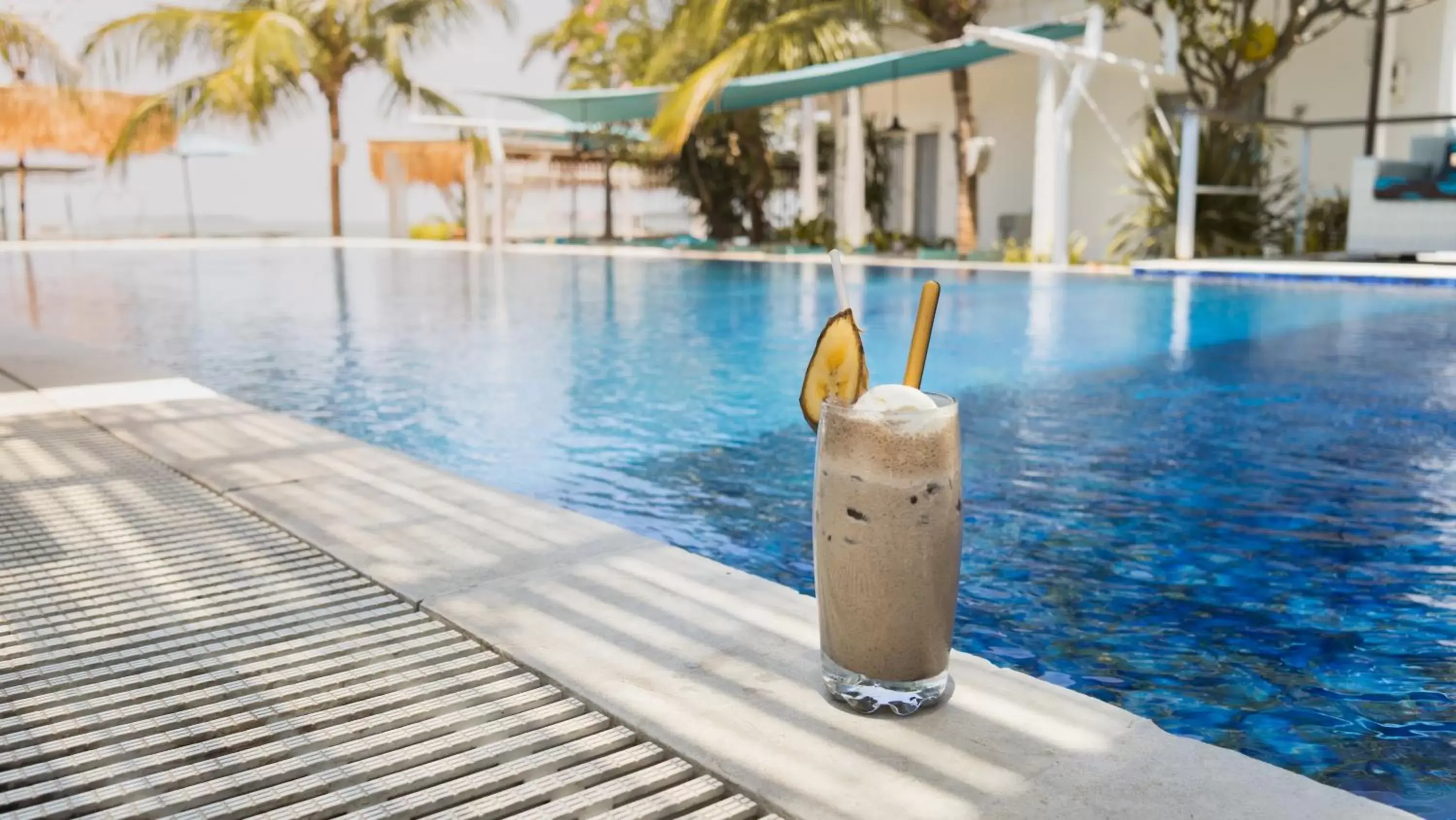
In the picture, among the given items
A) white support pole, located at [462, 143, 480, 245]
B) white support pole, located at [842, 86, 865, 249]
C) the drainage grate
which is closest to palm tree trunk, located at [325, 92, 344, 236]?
white support pole, located at [462, 143, 480, 245]

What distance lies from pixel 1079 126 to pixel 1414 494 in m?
13.8

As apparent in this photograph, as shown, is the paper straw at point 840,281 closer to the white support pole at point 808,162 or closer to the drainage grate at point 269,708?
the drainage grate at point 269,708

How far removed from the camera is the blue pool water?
2.62 metres

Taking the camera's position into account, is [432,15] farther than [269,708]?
Yes

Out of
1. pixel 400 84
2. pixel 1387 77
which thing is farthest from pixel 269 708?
pixel 400 84

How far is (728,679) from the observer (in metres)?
2.06

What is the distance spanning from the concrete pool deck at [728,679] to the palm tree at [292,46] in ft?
69.3

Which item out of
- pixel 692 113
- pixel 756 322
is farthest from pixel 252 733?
pixel 692 113


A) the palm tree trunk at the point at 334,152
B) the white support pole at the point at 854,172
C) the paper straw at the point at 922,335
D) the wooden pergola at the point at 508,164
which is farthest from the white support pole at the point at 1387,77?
the palm tree trunk at the point at 334,152

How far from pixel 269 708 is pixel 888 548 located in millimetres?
1048

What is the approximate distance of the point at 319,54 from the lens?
2377 centimetres

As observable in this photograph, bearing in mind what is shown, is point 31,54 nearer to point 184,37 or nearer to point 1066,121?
point 1066,121

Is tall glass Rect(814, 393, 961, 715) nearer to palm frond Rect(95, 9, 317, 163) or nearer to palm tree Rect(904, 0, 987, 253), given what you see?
palm tree Rect(904, 0, 987, 253)

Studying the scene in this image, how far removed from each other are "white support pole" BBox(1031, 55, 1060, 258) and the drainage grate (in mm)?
12967
